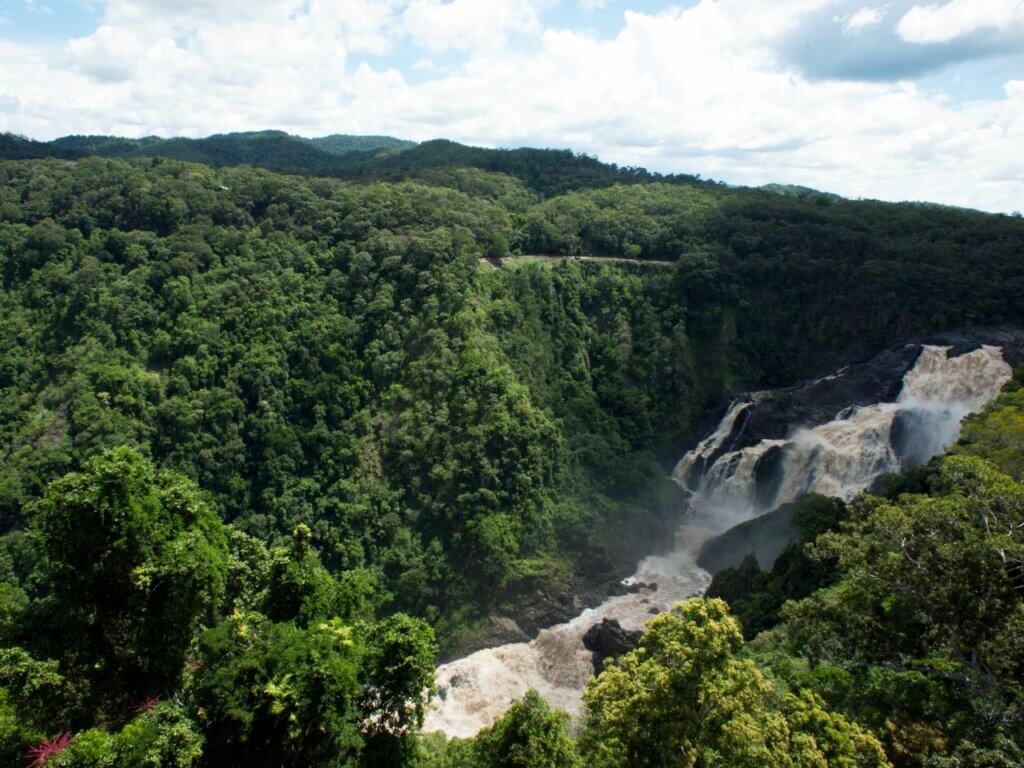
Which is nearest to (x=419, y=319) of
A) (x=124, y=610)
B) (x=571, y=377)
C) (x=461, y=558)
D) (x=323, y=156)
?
(x=571, y=377)

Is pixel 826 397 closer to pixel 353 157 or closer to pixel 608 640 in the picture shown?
pixel 608 640

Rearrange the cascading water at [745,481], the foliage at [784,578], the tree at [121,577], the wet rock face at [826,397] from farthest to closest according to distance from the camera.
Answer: the wet rock face at [826,397] → the cascading water at [745,481] → the foliage at [784,578] → the tree at [121,577]

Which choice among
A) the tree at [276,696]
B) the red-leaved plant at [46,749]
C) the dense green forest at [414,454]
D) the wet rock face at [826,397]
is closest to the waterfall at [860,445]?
the wet rock face at [826,397]

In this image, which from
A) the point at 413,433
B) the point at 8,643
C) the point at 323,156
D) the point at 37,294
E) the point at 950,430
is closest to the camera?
the point at 8,643

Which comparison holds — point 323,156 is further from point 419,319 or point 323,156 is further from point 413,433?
point 413,433

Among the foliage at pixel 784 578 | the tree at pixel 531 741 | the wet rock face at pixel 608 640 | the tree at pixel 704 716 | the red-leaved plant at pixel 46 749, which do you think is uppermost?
the tree at pixel 704 716

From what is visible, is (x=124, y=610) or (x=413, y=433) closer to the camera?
(x=124, y=610)

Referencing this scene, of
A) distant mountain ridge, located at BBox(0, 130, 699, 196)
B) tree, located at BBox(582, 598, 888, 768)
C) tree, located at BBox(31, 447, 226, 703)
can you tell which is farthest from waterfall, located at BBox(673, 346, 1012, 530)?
distant mountain ridge, located at BBox(0, 130, 699, 196)

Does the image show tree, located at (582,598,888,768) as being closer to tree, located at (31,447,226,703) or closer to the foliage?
tree, located at (31,447,226,703)

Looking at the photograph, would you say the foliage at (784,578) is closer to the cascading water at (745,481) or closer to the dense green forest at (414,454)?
the dense green forest at (414,454)
